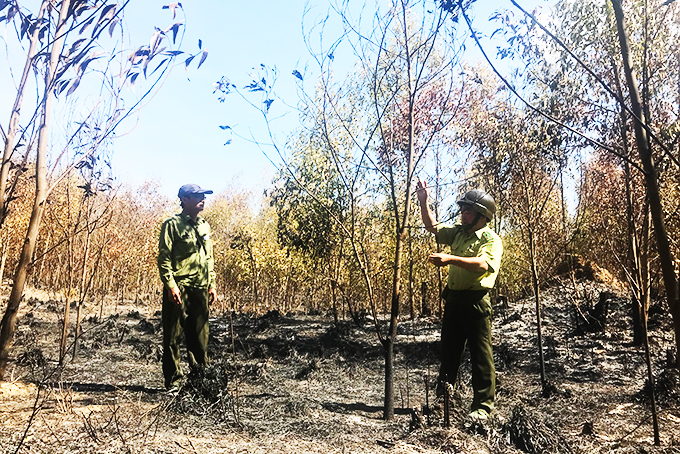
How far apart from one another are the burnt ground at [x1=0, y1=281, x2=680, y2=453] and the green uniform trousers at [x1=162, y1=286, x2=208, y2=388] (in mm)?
232

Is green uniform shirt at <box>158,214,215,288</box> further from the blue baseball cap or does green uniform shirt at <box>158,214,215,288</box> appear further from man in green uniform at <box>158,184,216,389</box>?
the blue baseball cap

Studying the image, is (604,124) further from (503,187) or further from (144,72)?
(144,72)

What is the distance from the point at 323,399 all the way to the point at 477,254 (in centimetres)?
212

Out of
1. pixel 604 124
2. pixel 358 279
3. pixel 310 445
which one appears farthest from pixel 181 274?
Result: pixel 358 279

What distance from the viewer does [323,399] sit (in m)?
4.48

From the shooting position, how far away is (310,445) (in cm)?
295

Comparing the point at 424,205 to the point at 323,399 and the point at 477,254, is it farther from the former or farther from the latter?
the point at 323,399

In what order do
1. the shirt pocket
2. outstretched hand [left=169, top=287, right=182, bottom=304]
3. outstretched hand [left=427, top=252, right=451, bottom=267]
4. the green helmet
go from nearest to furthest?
outstretched hand [left=427, top=252, right=451, bottom=267]
the green helmet
outstretched hand [left=169, top=287, right=182, bottom=304]
the shirt pocket

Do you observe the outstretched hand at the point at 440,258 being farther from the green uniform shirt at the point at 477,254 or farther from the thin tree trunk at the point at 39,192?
the thin tree trunk at the point at 39,192

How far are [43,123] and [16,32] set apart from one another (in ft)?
1.37

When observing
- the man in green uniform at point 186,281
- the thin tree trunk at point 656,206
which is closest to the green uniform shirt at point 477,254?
the thin tree trunk at point 656,206

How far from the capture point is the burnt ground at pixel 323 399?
9.48 ft

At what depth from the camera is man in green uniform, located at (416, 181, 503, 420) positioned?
3.49 m

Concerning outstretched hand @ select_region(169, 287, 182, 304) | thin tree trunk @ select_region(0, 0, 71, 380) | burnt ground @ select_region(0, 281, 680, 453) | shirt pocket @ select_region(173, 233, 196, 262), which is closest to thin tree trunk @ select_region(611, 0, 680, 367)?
burnt ground @ select_region(0, 281, 680, 453)
